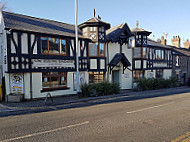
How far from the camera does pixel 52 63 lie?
13.1 m

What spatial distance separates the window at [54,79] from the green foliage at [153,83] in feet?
31.9

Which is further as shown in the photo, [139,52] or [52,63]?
[139,52]

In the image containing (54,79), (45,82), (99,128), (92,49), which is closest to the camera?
(99,128)

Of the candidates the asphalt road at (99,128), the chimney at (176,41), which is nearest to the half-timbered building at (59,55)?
the asphalt road at (99,128)

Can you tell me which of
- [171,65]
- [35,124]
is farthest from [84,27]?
[171,65]

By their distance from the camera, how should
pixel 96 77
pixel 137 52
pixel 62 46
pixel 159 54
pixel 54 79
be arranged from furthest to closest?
pixel 159 54, pixel 137 52, pixel 96 77, pixel 62 46, pixel 54 79

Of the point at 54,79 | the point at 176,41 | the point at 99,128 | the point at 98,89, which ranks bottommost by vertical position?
the point at 99,128

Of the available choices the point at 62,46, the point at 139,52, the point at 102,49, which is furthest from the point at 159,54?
the point at 62,46

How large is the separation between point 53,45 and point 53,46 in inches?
3.7

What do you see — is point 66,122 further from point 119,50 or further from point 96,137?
point 119,50

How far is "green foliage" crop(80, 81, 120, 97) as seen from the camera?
13516mm

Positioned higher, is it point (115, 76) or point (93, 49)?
point (93, 49)

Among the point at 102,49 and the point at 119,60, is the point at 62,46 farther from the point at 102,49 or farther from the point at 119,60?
the point at 119,60

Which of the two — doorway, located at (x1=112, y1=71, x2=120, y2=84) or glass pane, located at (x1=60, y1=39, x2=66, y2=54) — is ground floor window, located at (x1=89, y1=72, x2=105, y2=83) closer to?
doorway, located at (x1=112, y1=71, x2=120, y2=84)
